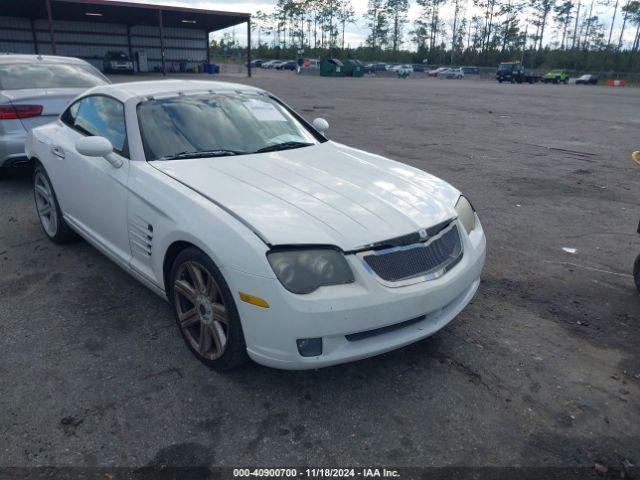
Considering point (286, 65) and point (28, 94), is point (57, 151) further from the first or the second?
point (286, 65)

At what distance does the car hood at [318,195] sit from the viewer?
2613mm

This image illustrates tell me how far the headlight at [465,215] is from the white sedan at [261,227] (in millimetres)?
14

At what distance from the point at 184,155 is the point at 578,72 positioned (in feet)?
248

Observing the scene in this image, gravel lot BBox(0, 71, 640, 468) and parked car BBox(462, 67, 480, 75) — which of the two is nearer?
gravel lot BBox(0, 71, 640, 468)

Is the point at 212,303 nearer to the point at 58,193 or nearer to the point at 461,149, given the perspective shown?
the point at 58,193

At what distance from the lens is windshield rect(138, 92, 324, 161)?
3.54 m

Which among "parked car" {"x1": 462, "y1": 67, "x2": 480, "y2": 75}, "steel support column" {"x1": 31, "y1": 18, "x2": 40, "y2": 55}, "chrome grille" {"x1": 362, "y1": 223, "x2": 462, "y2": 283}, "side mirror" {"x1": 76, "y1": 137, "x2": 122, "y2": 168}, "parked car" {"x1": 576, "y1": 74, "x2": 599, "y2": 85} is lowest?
"parked car" {"x1": 576, "y1": 74, "x2": 599, "y2": 85}

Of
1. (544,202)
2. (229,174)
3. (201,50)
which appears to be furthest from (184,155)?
(201,50)

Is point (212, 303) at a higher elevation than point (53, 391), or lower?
higher

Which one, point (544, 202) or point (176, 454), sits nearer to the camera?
point (176, 454)

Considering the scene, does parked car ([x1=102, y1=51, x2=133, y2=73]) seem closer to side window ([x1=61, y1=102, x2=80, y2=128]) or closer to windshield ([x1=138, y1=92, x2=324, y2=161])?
side window ([x1=61, y1=102, x2=80, y2=128])

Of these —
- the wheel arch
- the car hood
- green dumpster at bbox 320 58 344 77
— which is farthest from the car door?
green dumpster at bbox 320 58 344 77

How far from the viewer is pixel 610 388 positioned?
2.85 meters

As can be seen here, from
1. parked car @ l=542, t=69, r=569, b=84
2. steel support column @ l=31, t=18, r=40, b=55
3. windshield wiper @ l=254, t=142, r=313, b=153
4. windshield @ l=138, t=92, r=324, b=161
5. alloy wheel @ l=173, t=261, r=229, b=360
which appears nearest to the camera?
alloy wheel @ l=173, t=261, r=229, b=360
